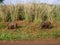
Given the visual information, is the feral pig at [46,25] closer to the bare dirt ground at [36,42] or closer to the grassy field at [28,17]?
the grassy field at [28,17]

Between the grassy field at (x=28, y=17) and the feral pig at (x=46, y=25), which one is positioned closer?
the grassy field at (x=28, y=17)

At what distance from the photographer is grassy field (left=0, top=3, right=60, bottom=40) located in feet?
32.7

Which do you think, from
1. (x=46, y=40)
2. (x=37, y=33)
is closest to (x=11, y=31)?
(x=37, y=33)

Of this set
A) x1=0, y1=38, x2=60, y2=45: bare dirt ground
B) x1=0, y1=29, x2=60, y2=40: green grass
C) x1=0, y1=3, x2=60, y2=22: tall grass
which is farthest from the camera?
x1=0, y1=3, x2=60, y2=22: tall grass

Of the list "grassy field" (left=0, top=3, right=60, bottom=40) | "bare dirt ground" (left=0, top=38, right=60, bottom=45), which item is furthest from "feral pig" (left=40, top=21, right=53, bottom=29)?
"bare dirt ground" (left=0, top=38, right=60, bottom=45)

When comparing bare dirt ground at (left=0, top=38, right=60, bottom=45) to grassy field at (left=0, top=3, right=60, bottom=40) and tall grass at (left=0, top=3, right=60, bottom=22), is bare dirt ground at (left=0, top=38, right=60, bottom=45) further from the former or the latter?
tall grass at (left=0, top=3, right=60, bottom=22)

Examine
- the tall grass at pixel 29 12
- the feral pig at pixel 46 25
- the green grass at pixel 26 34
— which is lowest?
the green grass at pixel 26 34

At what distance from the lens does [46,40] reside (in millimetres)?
8945

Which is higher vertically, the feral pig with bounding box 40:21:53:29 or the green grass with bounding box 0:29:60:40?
the feral pig with bounding box 40:21:53:29

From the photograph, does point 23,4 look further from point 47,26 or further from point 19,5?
point 47,26

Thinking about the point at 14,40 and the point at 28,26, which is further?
the point at 28,26

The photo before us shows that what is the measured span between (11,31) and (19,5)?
2.59 meters

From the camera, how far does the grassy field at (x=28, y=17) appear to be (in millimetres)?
9979

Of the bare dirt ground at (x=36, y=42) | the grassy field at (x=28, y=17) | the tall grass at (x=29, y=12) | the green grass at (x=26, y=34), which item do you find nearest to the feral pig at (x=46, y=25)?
the grassy field at (x=28, y=17)
